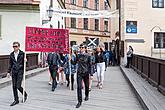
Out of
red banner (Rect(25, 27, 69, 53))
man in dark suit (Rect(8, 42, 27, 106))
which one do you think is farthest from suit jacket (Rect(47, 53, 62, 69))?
man in dark suit (Rect(8, 42, 27, 106))

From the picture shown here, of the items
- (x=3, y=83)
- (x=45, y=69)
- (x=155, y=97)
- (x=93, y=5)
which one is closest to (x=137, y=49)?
(x=45, y=69)

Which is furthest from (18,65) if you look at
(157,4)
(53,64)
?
(157,4)

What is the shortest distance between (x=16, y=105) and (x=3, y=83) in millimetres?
4526

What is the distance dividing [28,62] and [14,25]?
5127 mm

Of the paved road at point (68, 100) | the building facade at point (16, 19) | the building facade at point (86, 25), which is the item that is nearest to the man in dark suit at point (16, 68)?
the paved road at point (68, 100)

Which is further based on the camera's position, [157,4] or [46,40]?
[157,4]

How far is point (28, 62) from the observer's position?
22047 millimetres

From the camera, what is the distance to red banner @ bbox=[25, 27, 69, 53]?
12375 millimetres

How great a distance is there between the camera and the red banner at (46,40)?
12.4 metres

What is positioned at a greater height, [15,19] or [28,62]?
[15,19]

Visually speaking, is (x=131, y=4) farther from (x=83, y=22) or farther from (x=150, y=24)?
(x=83, y=22)

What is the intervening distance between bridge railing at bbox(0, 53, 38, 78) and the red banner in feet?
13.3

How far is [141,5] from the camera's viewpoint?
31.4m

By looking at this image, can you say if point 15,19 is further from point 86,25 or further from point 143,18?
point 86,25
